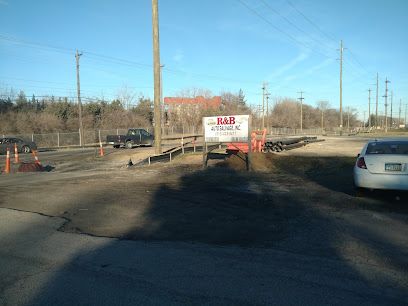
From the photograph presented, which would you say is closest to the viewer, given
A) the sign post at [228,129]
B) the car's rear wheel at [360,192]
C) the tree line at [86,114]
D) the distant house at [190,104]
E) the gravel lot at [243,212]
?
the gravel lot at [243,212]

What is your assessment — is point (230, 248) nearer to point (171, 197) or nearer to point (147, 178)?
point (171, 197)

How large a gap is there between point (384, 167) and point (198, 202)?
166 inches

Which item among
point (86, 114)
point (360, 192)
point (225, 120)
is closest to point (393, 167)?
point (360, 192)

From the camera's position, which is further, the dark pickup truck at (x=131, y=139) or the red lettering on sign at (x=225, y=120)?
the dark pickup truck at (x=131, y=139)

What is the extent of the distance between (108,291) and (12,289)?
3.48 ft

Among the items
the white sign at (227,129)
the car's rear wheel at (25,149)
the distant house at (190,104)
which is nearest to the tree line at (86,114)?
the distant house at (190,104)

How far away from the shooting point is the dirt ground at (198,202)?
698 centimetres

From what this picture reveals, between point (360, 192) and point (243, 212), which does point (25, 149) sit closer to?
point (243, 212)

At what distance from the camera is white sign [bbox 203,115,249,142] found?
16.3 meters

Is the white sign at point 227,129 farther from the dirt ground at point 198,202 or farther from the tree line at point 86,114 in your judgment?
the tree line at point 86,114

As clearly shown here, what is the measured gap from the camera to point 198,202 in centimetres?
934

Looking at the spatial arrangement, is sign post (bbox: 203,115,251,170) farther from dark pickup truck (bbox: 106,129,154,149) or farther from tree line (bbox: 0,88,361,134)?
tree line (bbox: 0,88,361,134)

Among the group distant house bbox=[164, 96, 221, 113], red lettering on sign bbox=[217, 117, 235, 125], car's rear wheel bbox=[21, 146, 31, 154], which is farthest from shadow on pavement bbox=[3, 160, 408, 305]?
distant house bbox=[164, 96, 221, 113]

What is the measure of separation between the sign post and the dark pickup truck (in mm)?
22060
